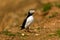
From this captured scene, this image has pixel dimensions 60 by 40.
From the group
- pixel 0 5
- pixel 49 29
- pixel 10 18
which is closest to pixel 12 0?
pixel 0 5

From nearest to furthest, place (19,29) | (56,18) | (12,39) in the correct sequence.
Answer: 1. (12,39)
2. (19,29)
3. (56,18)

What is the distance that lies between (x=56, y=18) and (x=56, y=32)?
217 cm

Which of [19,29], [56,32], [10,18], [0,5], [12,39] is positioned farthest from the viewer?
[0,5]

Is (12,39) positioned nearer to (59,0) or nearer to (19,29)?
(19,29)

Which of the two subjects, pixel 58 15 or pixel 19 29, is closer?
pixel 19 29

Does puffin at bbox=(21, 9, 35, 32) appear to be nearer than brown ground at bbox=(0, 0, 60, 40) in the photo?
No

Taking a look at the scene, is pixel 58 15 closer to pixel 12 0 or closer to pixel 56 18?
pixel 56 18

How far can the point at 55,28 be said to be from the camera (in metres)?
12.8

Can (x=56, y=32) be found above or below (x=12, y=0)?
below

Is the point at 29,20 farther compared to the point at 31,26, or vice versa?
the point at 31,26

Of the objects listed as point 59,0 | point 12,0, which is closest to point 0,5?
point 12,0

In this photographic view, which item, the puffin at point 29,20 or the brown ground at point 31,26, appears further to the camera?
the puffin at point 29,20

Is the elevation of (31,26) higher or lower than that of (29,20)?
lower

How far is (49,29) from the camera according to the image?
12781 mm
